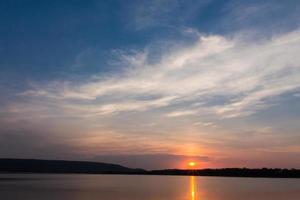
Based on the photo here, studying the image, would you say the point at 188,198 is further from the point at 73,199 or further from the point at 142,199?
the point at 73,199

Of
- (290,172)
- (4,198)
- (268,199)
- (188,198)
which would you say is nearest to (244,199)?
(268,199)

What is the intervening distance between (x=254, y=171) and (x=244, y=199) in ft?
427

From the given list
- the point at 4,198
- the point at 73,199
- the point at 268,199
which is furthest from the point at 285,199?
the point at 4,198

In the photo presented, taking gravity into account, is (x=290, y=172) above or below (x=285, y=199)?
above

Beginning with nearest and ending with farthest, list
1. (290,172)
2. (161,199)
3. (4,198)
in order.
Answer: (4,198) → (161,199) → (290,172)

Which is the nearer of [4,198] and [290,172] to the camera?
[4,198]

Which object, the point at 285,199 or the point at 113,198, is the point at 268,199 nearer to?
the point at 285,199

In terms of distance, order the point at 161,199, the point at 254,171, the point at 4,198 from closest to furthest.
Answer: the point at 4,198, the point at 161,199, the point at 254,171

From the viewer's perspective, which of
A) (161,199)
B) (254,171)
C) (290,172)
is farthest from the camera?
(254,171)

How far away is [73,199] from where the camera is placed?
34.8m

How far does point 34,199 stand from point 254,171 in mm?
138753

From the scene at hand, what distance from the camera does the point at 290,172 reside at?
149 metres

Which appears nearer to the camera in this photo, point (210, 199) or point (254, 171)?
point (210, 199)

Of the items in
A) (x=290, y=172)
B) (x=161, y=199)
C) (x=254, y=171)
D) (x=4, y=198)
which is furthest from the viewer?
(x=254, y=171)
